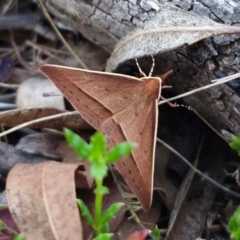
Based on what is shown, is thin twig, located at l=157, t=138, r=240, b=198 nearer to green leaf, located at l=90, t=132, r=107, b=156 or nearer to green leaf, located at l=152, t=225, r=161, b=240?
green leaf, located at l=152, t=225, r=161, b=240

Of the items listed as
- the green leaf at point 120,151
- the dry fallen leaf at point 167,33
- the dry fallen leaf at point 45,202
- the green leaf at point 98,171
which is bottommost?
the dry fallen leaf at point 45,202

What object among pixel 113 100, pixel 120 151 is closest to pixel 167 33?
pixel 113 100

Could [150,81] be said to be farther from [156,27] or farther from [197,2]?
[197,2]

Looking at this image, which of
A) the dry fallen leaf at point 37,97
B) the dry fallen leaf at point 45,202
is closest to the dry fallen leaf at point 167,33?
the dry fallen leaf at point 37,97

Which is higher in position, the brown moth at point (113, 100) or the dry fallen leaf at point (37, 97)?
the brown moth at point (113, 100)

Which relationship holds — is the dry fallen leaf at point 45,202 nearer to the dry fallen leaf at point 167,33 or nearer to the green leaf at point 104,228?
the green leaf at point 104,228

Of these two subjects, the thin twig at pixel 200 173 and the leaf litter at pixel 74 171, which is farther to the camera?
the thin twig at pixel 200 173
